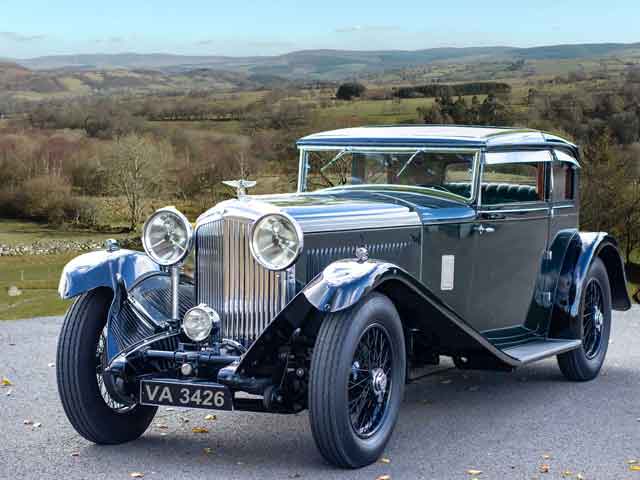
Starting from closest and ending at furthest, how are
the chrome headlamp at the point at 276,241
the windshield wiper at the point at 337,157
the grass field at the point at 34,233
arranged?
the chrome headlamp at the point at 276,241 → the windshield wiper at the point at 337,157 → the grass field at the point at 34,233

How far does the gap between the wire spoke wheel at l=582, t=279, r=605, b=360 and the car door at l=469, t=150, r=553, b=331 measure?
75 cm

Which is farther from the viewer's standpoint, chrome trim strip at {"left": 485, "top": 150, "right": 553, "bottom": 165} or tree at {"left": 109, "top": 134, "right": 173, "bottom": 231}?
tree at {"left": 109, "top": 134, "right": 173, "bottom": 231}

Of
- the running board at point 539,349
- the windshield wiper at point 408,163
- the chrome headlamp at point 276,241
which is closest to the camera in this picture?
the chrome headlamp at point 276,241

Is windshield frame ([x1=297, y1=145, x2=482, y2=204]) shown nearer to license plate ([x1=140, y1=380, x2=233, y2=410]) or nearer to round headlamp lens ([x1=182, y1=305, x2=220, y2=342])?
round headlamp lens ([x1=182, y1=305, x2=220, y2=342])

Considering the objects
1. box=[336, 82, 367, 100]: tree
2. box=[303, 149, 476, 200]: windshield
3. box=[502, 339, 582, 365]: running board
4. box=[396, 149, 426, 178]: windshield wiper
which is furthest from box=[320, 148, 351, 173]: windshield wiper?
box=[336, 82, 367, 100]: tree

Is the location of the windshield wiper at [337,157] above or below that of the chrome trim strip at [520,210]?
above

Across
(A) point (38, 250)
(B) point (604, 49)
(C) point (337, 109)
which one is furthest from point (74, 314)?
(B) point (604, 49)

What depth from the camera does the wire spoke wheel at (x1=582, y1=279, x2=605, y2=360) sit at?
28.6 ft

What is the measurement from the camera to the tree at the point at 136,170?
A: 239 ft

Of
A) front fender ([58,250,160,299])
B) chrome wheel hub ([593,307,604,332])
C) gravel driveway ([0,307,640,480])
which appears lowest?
gravel driveway ([0,307,640,480])

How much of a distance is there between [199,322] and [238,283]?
0.36 metres

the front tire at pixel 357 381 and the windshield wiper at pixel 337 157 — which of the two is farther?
the windshield wiper at pixel 337 157

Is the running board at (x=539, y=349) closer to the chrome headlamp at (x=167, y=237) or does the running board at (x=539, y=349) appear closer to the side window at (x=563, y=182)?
the side window at (x=563, y=182)

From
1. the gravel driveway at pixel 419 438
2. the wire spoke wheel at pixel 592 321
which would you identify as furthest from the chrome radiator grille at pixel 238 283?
the wire spoke wheel at pixel 592 321
